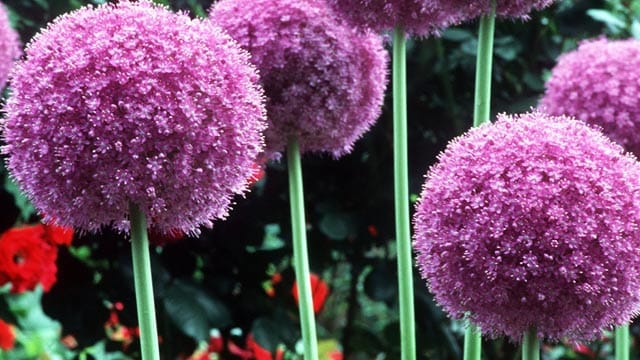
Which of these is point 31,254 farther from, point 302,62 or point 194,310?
point 302,62

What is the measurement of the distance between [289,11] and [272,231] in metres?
0.77

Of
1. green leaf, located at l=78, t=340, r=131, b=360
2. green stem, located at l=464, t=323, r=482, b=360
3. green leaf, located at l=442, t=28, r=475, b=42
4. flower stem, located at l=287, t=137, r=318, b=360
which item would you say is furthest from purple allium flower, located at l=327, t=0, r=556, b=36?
green leaf, located at l=78, t=340, r=131, b=360

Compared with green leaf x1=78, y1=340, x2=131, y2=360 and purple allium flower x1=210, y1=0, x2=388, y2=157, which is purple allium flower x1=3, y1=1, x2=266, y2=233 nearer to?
purple allium flower x1=210, y1=0, x2=388, y2=157

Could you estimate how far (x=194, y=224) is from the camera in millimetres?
983

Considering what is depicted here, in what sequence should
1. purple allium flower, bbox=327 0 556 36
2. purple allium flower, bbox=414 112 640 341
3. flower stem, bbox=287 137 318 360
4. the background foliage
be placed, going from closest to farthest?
1. purple allium flower, bbox=414 112 640 341
2. purple allium flower, bbox=327 0 556 36
3. flower stem, bbox=287 137 318 360
4. the background foliage

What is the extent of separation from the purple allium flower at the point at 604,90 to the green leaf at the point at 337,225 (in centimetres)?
42

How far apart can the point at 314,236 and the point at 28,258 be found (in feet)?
1.65

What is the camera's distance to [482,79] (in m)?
1.13

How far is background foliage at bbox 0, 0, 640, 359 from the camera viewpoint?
1649 mm

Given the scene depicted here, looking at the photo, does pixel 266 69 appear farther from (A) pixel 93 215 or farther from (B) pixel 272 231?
(B) pixel 272 231

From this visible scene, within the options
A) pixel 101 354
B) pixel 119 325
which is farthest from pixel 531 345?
pixel 101 354

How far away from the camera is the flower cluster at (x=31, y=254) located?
1.57 meters

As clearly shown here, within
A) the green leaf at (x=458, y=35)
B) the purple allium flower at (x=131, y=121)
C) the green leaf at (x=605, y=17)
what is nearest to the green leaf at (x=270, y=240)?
the green leaf at (x=458, y=35)

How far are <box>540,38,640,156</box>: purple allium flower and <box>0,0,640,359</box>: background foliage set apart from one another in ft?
0.95
